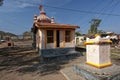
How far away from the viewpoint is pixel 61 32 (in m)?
15.1

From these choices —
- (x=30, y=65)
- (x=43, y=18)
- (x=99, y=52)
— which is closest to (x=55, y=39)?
(x=30, y=65)

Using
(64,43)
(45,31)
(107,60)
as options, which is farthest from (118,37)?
(107,60)

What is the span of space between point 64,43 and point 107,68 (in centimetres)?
830

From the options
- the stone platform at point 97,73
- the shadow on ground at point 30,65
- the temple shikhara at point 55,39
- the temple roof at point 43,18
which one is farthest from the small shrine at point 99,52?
the temple roof at point 43,18

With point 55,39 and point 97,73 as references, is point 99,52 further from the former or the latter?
point 55,39

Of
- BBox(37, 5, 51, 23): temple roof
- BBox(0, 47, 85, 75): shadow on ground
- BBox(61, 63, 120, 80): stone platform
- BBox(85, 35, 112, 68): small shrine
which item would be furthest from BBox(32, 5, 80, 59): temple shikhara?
BBox(85, 35, 112, 68): small shrine

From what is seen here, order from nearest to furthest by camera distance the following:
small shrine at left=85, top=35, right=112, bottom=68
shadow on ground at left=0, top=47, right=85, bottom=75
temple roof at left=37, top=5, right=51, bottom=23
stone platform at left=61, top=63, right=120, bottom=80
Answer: stone platform at left=61, top=63, right=120, bottom=80, small shrine at left=85, top=35, right=112, bottom=68, shadow on ground at left=0, top=47, right=85, bottom=75, temple roof at left=37, top=5, right=51, bottom=23

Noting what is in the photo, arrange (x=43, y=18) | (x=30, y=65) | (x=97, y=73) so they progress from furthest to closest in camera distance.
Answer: (x=43, y=18), (x=30, y=65), (x=97, y=73)

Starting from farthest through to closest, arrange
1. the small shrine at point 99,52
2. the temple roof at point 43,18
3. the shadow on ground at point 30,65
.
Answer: the temple roof at point 43,18
the shadow on ground at point 30,65
the small shrine at point 99,52

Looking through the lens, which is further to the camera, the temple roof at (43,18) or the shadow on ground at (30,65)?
the temple roof at (43,18)

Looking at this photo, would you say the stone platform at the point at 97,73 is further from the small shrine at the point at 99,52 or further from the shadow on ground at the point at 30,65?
the shadow on ground at the point at 30,65

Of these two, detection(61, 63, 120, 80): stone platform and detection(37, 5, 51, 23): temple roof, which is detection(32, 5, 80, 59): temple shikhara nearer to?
detection(37, 5, 51, 23): temple roof

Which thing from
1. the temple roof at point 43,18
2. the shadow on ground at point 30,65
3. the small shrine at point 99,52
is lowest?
the shadow on ground at point 30,65

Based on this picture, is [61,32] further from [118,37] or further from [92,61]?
[118,37]
